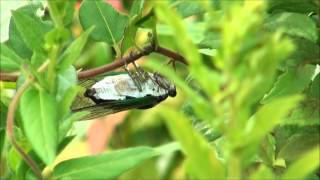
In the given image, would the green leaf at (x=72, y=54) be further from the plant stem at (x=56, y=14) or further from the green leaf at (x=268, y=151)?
the green leaf at (x=268, y=151)

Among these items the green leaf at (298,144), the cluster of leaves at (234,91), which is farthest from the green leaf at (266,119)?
the green leaf at (298,144)

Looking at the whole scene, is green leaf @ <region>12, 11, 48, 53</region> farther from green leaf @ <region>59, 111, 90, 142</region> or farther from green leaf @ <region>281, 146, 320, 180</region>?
green leaf @ <region>281, 146, 320, 180</region>

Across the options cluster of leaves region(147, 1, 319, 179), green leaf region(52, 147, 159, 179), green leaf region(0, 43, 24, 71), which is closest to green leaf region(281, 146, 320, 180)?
cluster of leaves region(147, 1, 319, 179)

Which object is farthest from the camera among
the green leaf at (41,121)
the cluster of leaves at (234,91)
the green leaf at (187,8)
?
the green leaf at (187,8)

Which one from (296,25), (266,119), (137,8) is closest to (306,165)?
(266,119)

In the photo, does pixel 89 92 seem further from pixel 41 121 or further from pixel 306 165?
pixel 306 165

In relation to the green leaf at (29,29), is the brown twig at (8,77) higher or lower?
lower

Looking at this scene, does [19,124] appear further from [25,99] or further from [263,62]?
[263,62]
